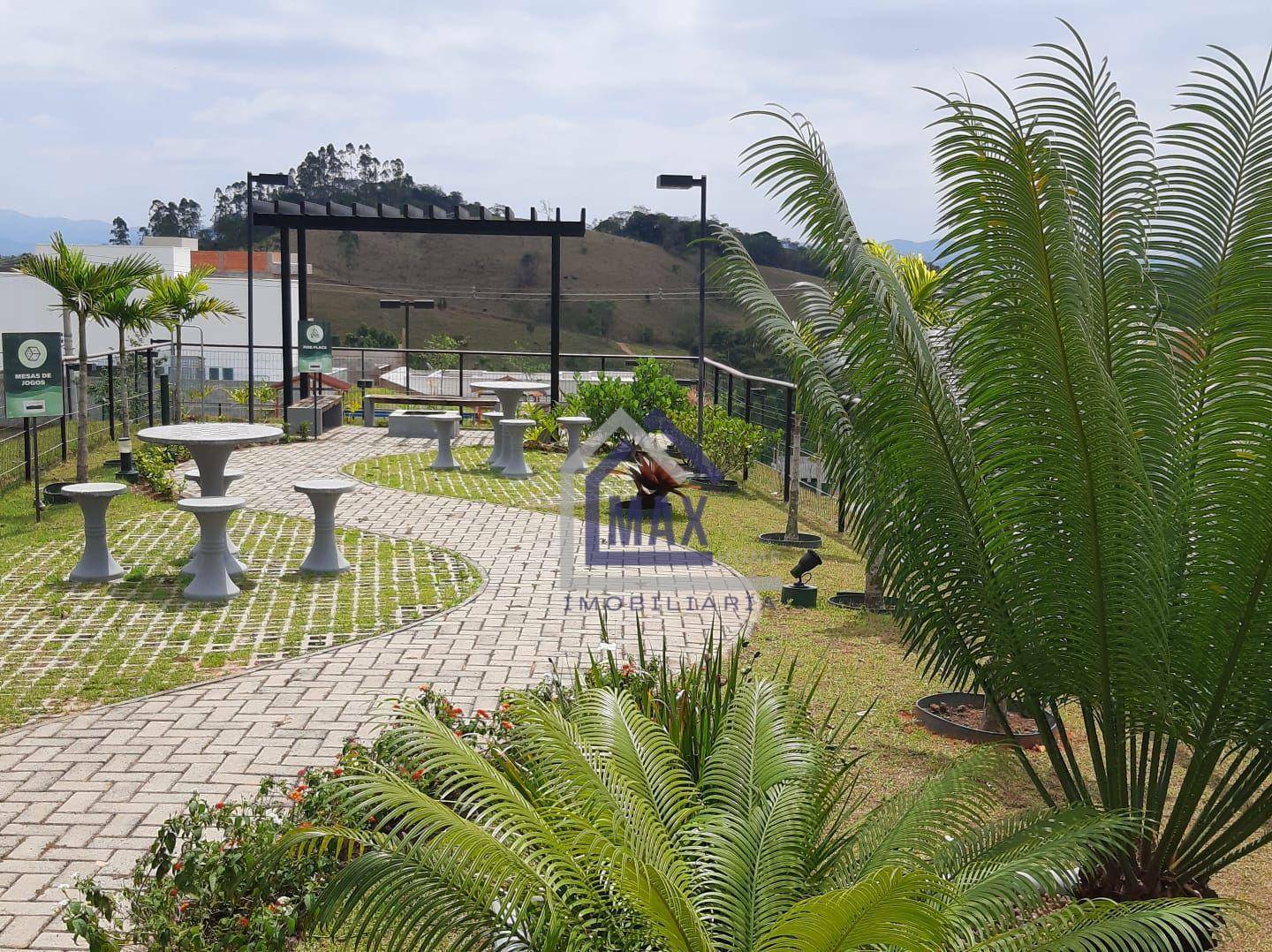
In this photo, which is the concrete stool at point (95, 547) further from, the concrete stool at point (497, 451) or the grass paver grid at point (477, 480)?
the concrete stool at point (497, 451)

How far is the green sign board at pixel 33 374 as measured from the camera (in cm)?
1113

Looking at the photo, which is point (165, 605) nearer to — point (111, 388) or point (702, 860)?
point (702, 860)

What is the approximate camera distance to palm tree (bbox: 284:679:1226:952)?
2.61m

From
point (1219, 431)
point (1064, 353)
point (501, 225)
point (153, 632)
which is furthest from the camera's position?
point (501, 225)

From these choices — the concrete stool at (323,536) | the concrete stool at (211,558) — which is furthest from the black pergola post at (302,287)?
the concrete stool at (211,558)

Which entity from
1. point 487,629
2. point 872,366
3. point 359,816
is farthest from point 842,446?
point 487,629

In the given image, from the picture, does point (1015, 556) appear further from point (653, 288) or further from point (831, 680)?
point (653, 288)

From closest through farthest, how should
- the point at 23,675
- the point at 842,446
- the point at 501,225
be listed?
the point at 842,446 → the point at 23,675 → the point at 501,225

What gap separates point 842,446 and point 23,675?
493cm

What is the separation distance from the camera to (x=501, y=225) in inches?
746

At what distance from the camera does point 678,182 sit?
1534 centimetres

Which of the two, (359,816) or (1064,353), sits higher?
(1064,353)

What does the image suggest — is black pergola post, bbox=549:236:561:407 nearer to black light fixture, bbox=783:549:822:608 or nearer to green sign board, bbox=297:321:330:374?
green sign board, bbox=297:321:330:374

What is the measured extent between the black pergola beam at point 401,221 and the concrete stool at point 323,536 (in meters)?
9.81
